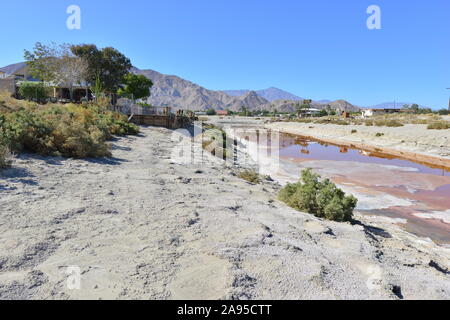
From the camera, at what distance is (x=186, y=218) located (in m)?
4.53

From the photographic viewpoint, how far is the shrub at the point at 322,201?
19.4ft

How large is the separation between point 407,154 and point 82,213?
22858 mm

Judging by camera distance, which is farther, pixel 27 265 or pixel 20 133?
pixel 20 133

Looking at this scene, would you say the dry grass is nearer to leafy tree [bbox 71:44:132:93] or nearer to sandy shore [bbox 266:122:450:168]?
sandy shore [bbox 266:122:450:168]

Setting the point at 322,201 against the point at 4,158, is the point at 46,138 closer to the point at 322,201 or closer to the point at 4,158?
the point at 4,158

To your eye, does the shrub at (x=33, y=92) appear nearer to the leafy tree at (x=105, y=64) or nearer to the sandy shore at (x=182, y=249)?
the leafy tree at (x=105, y=64)

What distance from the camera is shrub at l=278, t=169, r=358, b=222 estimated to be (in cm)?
592

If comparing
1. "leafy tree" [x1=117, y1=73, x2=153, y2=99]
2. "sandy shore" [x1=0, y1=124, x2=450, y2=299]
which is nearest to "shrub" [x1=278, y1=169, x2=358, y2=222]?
"sandy shore" [x1=0, y1=124, x2=450, y2=299]

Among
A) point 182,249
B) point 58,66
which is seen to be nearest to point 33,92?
point 58,66

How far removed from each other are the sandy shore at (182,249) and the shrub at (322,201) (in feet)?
1.74

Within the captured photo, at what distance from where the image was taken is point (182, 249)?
3473 mm

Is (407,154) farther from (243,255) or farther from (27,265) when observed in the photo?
(27,265)

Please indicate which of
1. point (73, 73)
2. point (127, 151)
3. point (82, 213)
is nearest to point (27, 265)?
point (82, 213)

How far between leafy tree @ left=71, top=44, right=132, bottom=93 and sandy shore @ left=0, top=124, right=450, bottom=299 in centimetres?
3421
